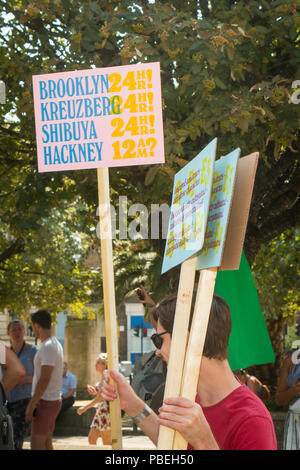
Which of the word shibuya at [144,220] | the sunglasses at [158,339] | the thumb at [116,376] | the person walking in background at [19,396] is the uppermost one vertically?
the word shibuya at [144,220]

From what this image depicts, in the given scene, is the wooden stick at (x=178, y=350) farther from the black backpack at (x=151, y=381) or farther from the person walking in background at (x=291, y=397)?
the person walking in background at (x=291, y=397)

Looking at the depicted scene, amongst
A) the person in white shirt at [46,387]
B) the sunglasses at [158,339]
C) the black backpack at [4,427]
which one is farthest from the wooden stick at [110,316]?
the person in white shirt at [46,387]

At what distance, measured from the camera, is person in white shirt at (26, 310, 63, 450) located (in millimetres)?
7121

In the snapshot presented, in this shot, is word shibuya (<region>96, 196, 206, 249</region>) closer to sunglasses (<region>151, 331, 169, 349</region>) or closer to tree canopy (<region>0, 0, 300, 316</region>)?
tree canopy (<region>0, 0, 300, 316</region>)

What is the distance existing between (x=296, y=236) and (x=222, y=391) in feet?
45.5

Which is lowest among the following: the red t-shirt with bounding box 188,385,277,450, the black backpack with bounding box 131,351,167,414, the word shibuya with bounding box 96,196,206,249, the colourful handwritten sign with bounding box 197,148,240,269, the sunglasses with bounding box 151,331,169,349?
the black backpack with bounding box 131,351,167,414

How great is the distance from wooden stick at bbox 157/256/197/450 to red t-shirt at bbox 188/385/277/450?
0.26 meters

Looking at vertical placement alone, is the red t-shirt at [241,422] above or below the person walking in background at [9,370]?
above

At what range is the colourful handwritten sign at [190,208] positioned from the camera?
2584 mm

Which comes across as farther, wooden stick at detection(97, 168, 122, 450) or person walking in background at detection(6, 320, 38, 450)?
person walking in background at detection(6, 320, 38, 450)

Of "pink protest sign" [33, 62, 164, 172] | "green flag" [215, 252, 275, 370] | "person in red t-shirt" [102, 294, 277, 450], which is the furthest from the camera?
"green flag" [215, 252, 275, 370]

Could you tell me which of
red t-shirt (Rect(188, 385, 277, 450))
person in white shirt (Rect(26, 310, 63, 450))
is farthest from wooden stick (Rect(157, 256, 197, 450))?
person in white shirt (Rect(26, 310, 63, 450))

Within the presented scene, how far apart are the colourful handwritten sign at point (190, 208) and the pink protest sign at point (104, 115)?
1.46 feet

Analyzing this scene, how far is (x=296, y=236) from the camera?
16219 millimetres
